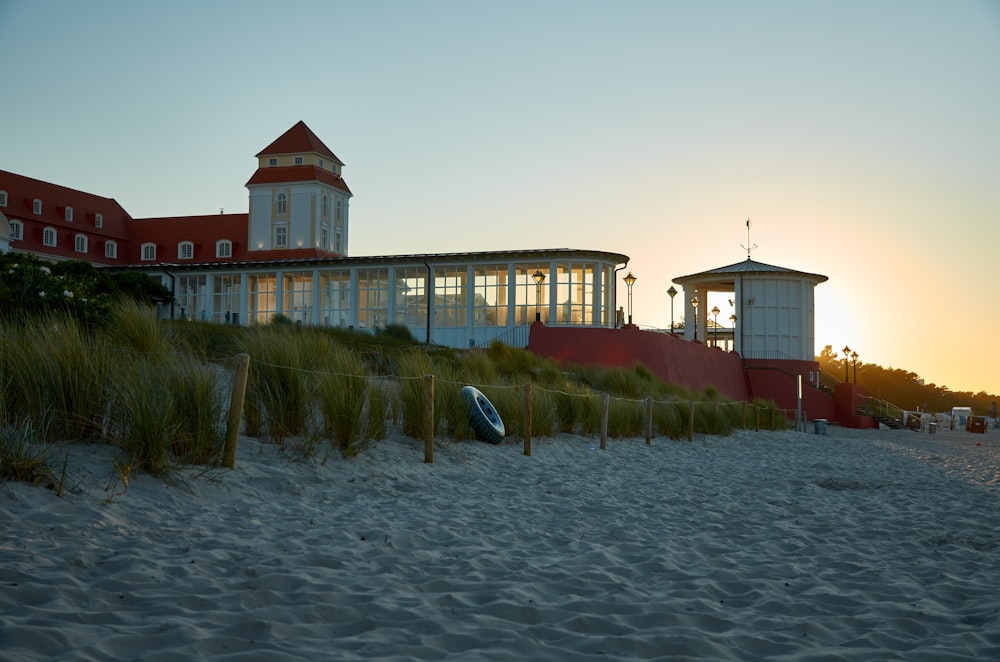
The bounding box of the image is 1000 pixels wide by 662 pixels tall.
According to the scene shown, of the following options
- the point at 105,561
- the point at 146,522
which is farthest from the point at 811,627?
the point at 146,522

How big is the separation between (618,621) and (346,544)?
212 cm

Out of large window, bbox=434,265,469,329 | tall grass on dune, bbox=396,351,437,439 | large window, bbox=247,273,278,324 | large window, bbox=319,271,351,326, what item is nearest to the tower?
large window, bbox=247,273,278,324

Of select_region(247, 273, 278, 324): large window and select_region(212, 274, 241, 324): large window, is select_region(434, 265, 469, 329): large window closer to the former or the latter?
select_region(247, 273, 278, 324): large window

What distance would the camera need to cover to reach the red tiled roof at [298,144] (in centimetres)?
5203

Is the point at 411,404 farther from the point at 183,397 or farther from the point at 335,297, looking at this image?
the point at 335,297

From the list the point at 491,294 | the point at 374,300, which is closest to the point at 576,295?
the point at 491,294

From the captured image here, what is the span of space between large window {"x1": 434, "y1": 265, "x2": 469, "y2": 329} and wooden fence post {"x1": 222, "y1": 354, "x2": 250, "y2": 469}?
28.4 meters

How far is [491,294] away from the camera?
3572 centimetres

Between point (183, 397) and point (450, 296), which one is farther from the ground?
point (450, 296)

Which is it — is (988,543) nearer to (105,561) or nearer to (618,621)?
(618,621)

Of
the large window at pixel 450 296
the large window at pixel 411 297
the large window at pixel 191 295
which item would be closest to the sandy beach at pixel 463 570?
the large window at pixel 450 296

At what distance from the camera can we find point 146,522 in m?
5.64

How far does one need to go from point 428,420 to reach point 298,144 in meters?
45.9

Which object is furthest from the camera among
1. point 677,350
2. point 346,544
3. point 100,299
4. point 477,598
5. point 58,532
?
point 677,350
